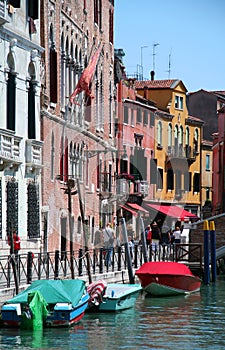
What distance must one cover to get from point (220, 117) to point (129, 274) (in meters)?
36.8

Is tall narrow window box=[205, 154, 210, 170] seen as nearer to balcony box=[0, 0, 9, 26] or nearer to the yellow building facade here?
the yellow building facade

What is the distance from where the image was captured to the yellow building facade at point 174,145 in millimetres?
66688

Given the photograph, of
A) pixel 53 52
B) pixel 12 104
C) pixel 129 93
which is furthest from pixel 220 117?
pixel 12 104

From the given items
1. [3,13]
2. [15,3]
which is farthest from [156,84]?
[3,13]

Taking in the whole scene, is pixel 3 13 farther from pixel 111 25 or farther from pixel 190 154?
pixel 190 154

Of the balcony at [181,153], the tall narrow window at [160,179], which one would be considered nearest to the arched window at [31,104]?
the tall narrow window at [160,179]

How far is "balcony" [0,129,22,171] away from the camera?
29.6 m

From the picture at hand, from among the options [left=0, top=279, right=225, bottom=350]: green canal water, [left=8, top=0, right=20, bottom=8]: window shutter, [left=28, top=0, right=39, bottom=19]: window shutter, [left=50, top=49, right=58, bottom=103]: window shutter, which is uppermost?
[left=28, top=0, right=39, bottom=19]: window shutter

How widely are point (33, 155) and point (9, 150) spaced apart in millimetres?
2438

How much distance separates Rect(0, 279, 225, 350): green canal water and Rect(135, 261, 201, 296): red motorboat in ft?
6.08

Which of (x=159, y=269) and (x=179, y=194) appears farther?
(x=179, y=194)

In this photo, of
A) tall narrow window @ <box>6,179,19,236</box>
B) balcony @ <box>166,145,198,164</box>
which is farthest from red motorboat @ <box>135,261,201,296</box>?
balcony @ <box>166,145,198,164</box>

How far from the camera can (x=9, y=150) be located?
1193 inches

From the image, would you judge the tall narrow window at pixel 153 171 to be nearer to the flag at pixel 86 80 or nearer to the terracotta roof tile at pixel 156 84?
the terracotta roof tile at pixel 156 84
